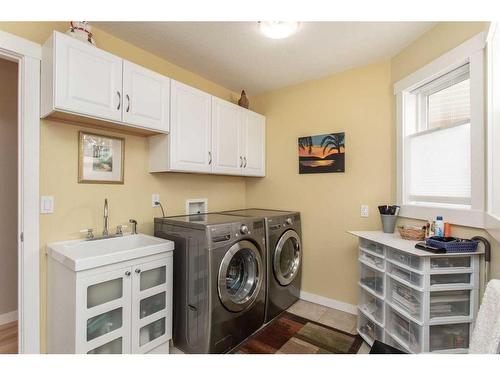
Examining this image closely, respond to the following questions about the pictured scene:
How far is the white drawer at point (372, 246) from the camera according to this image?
6.24 ft

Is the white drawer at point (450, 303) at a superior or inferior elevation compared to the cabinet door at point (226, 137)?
inferior

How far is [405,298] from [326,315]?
988 mm

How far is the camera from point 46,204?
5.34 ft

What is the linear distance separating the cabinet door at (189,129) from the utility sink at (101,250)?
0.66 meters

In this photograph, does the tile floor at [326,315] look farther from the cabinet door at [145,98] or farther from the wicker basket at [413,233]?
the cabinet door at [145,98]

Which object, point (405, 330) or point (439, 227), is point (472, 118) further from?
point (405, 330)

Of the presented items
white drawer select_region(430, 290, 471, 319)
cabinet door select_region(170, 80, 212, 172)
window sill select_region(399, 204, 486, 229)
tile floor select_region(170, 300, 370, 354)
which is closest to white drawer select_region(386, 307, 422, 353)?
white drawer select_region(430, 290, 471, 319)

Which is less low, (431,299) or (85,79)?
(85,79)

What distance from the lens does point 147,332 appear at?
1.69m

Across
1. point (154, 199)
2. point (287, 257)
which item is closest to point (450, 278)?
point (287, 257)

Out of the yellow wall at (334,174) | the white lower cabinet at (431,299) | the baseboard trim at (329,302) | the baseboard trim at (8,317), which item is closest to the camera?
the white lower cabinet at (431,299)

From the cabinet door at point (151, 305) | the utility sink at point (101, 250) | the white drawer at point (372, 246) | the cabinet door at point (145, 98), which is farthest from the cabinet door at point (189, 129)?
the white drawer at point (372, 246)

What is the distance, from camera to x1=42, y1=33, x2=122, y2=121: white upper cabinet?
4.66ft
